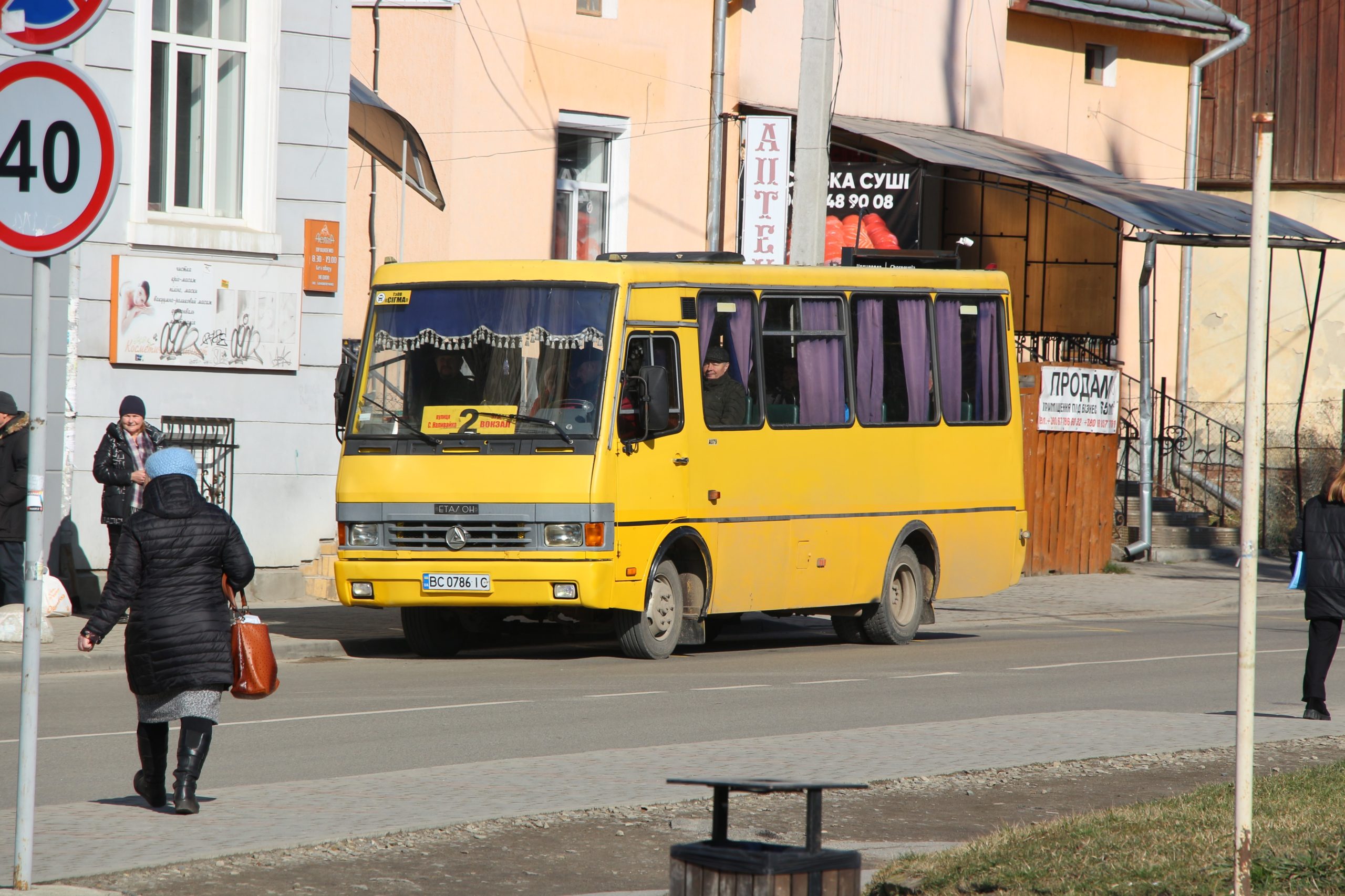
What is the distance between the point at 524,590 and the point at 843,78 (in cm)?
1492

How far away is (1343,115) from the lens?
32.8m

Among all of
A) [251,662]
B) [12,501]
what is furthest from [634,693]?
[12,501]

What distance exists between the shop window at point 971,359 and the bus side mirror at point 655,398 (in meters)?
3.89

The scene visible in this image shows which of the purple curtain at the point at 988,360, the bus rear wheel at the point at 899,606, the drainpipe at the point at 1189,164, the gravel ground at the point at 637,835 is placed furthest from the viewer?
the drainpipe at the point at 1189,164

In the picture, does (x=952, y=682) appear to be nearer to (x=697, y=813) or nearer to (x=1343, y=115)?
(x=697, y=813)

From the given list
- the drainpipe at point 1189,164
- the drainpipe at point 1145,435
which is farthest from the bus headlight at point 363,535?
the drainpipe at point 1189,164

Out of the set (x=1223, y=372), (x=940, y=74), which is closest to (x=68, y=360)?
(x=940, y=74)

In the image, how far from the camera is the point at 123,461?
49.6 feet

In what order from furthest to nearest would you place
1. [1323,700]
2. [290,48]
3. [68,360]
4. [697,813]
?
[290,48]
[68,360]
[1323,700]
[697,813]

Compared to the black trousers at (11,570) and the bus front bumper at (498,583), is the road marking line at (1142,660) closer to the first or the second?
the bus front bumper at (498,583)

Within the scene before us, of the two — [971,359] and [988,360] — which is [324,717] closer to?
[971,359]

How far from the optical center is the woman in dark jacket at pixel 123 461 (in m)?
15.1

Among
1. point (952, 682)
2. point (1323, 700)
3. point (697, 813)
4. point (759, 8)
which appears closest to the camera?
point (697, 813)

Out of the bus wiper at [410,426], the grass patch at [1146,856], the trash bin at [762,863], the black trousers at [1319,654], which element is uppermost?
the bus wiper at [410,426]
